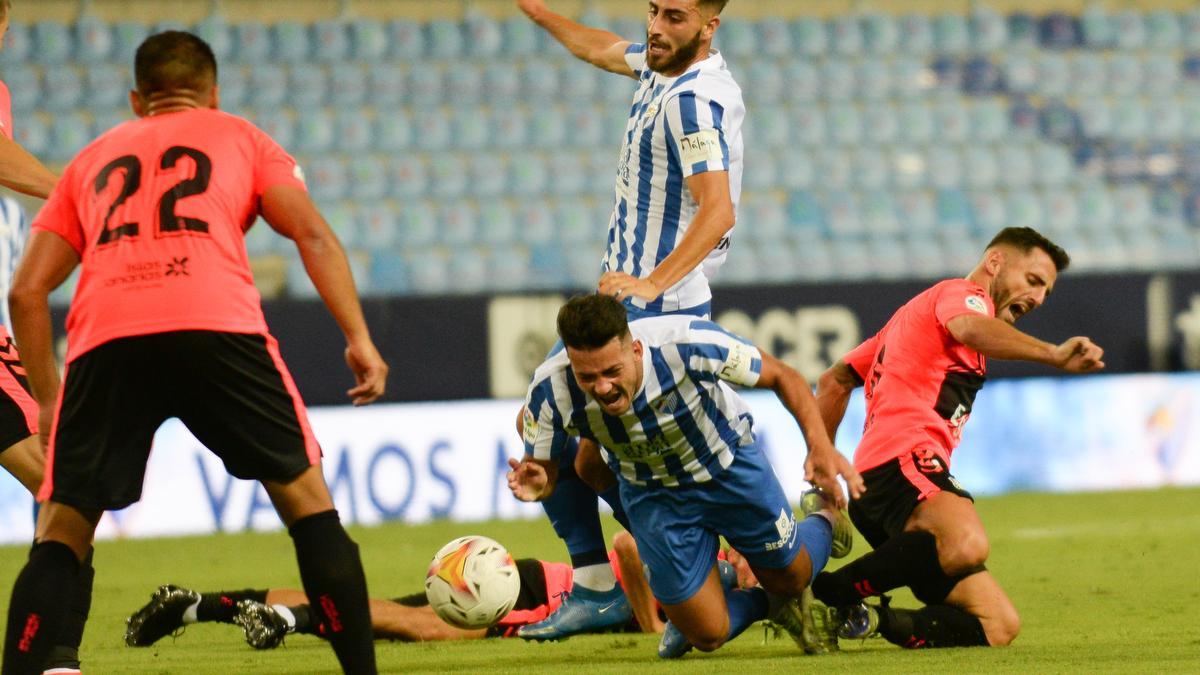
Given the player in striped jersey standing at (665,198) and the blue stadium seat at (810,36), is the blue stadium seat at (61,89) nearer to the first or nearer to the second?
the blue stadium seat at (810,36)

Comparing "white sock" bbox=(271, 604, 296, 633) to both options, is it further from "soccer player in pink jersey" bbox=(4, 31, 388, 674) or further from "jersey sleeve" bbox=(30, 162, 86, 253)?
"jersey sleeve" bbox=(30, 162, 86, 253)

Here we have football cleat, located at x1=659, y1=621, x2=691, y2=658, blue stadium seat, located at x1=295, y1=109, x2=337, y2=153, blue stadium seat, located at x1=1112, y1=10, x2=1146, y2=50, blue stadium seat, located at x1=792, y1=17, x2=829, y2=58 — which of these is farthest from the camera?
blue stadium seat, located at x1=1112, y1=10, x2=1146, y2=50

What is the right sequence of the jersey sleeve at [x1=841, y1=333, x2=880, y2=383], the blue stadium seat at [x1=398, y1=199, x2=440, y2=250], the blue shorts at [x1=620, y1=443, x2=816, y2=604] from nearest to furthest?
the blue shorts at [x1=620, y1=443, x2=816, y2=604] → the jersey sleeve at [x1=841, y1=333, x2=880, y2=383] → the blue stadium seat at [x1=398, y1=199, x2=440, y2=250]

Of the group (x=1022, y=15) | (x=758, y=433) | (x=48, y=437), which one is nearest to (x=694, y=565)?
(x=48, y=437)

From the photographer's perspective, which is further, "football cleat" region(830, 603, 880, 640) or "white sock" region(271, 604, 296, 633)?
"white sock" region(271, 604, 296, 633)

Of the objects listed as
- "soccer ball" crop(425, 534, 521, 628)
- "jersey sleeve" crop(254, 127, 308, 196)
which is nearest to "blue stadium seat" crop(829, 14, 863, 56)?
"soccer ball" crop(425, 534, 521, 628)

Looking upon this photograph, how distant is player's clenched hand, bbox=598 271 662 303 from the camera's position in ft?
14.4

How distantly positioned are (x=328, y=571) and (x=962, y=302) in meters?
Result: 2.58

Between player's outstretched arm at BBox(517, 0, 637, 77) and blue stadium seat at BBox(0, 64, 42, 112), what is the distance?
809 centimetres

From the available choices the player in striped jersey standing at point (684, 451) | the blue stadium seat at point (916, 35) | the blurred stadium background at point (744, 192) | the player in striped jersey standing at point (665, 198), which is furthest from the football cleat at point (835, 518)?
the blue stadium seat at point (916, 35)

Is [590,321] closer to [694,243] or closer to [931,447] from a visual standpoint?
[694,243]

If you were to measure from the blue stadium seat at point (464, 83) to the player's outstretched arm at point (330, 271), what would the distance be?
32.3 feet

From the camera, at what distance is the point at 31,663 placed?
142 inches

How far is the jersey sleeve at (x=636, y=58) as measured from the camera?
5598 millimetres
